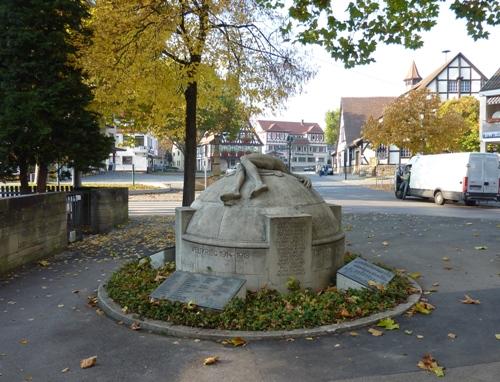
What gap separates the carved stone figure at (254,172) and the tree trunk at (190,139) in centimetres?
687

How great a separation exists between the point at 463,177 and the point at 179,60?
49.8 ft

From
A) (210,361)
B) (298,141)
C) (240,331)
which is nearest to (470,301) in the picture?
Result: (240,331)

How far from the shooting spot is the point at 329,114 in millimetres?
118500

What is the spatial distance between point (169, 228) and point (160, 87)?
4.28 m

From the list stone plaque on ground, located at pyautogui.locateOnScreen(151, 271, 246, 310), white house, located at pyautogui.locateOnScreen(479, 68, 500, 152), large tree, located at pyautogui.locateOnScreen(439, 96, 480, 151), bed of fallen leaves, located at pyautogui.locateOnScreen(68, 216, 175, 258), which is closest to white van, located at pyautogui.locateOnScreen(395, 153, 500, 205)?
white house, located at pyautogui.locateOnScreen(479, 68, 500, 152)

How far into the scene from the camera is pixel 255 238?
274 inches

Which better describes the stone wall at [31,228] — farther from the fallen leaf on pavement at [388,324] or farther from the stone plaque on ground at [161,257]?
the fallen leaf on pavement at [388,324]

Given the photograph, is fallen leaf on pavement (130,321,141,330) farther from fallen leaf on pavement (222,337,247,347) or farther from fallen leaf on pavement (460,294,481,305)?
fallen leaf on pavement (460,294,481,305)

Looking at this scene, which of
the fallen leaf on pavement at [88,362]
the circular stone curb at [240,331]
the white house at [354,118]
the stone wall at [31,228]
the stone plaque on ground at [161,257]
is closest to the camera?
the fallen leaf on pavement at [88,362]

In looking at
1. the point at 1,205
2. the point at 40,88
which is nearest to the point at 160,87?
the point at 40,88

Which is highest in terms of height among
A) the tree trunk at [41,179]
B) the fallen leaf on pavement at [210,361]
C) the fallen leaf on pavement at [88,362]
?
the tree trunk at [41,179]

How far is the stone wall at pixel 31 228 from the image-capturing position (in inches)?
359

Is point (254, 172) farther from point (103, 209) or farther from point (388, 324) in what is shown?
point (103, 209)

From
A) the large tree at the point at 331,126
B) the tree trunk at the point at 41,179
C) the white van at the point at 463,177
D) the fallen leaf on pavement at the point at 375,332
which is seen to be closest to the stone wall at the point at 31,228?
the tree trunk at the point at 41,179
